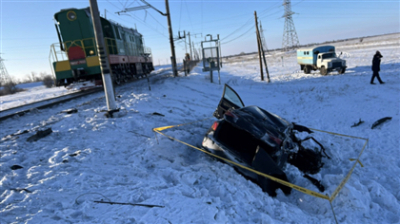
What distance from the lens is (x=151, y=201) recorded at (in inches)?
119

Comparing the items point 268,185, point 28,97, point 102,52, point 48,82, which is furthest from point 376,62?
point 48,82

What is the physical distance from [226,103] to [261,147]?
1.96 m

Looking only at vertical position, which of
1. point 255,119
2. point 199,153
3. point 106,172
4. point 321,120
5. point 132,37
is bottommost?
point 321,120

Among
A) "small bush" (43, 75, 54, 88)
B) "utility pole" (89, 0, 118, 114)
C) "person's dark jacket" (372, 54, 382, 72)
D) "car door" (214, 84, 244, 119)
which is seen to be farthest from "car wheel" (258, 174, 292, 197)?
"small bush" (43, 75, 54, 88)

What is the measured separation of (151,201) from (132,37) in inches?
693

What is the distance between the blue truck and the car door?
17407 millimetres

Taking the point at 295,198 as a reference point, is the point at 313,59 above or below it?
above

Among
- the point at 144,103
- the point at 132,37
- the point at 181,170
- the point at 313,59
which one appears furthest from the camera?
the point at 313,59

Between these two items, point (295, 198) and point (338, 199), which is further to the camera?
point (295, 198)

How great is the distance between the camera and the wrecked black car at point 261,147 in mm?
3697

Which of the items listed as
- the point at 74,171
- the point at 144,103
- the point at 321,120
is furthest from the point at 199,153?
the point at 321,120

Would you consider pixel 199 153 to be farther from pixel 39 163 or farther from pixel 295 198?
pixel 39 163

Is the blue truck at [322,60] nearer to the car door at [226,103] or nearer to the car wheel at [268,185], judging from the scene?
the car door at [226,103]

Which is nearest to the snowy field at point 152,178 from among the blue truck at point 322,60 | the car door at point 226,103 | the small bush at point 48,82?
the car door at point 226,103
